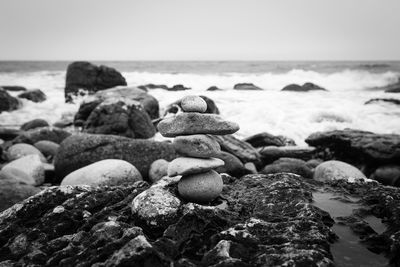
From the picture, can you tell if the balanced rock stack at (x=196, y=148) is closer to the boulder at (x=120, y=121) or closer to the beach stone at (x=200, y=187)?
the beach stone at (x=200, y=187)

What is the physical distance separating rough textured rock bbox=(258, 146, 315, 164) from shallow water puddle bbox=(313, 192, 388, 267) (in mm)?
5245

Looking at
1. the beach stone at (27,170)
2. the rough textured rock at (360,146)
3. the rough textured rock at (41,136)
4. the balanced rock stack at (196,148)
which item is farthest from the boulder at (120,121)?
the balanced rock stack at (196,148)

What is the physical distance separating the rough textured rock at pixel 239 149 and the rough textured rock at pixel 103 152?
1844mm

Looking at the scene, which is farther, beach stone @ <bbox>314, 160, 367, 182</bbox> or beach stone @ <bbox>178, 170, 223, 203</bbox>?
beach stone @ <bbox>314, 160, 367, 182</bbox>

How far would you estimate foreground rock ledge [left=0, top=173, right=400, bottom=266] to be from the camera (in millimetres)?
2455

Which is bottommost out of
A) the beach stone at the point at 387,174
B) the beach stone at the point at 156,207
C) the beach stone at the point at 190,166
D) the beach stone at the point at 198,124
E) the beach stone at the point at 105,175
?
the beach stone at the point at 387,174

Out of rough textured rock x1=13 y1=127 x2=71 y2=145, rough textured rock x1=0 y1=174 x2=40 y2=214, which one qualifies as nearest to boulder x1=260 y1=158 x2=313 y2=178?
rough textured rock x1=0 y1=174 x2=40 y2=214

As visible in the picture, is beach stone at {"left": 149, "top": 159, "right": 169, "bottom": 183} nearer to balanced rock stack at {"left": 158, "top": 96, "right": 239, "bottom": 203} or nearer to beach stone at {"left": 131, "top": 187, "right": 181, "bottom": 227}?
balanced rock stack at {"left": 158, "top": 96, "right": 239, "bottom": 203}

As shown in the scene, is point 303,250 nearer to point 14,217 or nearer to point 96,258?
point 96,258

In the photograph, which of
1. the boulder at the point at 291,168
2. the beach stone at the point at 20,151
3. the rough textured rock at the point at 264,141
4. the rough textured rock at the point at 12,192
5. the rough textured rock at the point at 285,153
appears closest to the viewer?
the rough textured rock at the point at 12,192

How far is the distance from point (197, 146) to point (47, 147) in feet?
25.3

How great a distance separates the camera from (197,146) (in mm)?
3844

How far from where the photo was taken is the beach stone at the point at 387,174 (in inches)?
305

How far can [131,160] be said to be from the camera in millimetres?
7457
